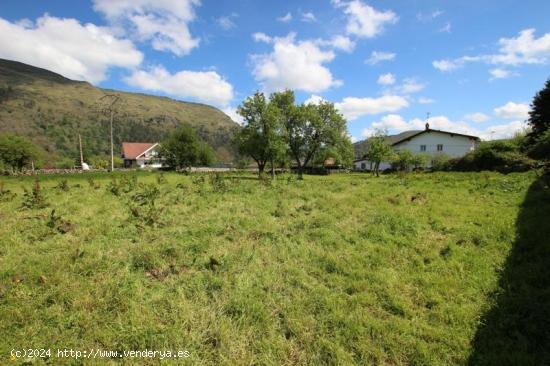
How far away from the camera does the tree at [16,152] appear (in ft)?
184

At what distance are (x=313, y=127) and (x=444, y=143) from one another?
91.5 feet

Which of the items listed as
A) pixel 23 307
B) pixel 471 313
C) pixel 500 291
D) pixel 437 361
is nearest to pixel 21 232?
pixel 23 307

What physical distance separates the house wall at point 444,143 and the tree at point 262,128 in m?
32.0

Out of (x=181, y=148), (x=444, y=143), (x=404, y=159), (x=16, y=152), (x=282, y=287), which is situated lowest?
(x=282, y=287)

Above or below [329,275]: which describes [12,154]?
above

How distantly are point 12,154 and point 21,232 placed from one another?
64412mm

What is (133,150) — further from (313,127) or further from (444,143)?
(444,143)

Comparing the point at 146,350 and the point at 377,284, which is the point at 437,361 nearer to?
the point at 377,284

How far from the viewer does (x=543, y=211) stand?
958cm

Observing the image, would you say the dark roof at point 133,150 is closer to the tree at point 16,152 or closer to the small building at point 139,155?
the small building at point 139,155

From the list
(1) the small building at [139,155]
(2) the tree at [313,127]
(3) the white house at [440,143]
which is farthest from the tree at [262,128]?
(1) the small building at [139,155]

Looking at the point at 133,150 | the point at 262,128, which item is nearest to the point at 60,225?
the point at 262,128

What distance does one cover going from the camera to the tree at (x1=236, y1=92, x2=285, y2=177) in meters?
43.5

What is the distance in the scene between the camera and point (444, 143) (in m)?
59.6
